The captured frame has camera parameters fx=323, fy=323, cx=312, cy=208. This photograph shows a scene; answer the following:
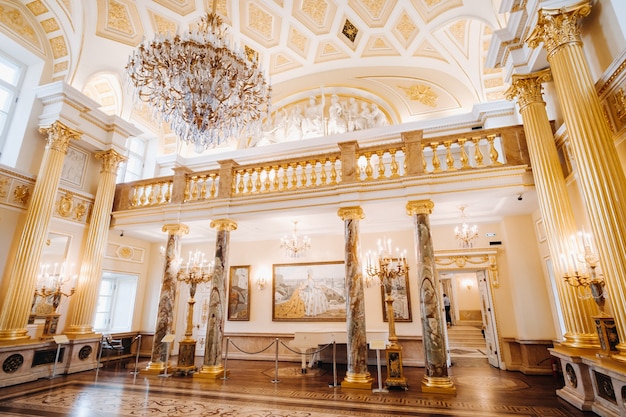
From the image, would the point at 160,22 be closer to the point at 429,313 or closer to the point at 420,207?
the point at 420,207

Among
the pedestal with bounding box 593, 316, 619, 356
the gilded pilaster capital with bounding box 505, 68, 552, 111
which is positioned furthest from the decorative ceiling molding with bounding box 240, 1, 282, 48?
the pedestal with bounding box 593, 316, 619, 356

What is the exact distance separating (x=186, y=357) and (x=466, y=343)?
1006cm

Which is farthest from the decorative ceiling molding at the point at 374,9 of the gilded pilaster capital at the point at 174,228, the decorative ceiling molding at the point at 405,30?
the gilded pilaster capital at the point at 174,228

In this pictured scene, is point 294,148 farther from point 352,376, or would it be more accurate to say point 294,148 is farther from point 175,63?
point 352,376

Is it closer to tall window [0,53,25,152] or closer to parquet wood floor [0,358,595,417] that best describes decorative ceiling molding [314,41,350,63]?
tall window [0,53,25,152]

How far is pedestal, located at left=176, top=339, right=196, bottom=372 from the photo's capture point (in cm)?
712

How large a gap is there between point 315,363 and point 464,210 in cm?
545

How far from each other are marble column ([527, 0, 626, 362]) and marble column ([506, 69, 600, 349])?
0.97 m

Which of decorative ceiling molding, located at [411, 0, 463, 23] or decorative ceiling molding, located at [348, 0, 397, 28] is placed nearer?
decorative ceiling molding, located at [411, 0, 463, 23]

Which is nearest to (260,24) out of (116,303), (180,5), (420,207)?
(180,5)

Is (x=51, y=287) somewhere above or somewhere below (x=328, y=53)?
below

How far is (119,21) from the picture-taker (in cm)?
904

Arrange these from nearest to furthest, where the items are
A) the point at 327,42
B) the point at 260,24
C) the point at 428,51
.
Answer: the point at 428,51 → the point at 260,24 → the point at 327,42

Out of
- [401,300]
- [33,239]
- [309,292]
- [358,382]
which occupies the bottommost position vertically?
[358,382]
